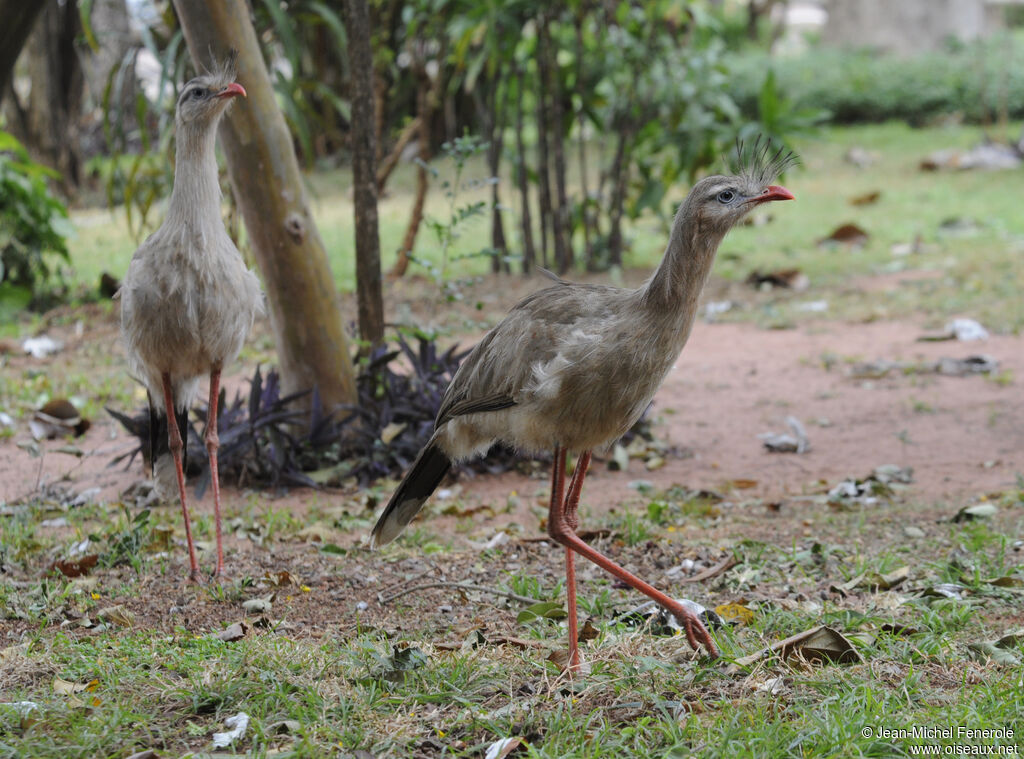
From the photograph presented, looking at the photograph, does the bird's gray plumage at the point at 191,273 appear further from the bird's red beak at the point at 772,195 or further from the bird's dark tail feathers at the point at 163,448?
the bird's red beak at the point at 772,195

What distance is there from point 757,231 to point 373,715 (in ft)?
30.0

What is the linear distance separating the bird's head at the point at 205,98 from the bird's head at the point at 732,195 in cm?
176

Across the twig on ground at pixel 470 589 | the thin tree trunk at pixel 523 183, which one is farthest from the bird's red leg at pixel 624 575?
the thin tree trunk at pixel 523 183

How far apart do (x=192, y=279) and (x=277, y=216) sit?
990mm

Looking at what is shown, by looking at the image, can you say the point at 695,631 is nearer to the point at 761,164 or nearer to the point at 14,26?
the point at 761,164

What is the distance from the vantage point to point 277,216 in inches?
174

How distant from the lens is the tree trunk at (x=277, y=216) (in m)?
4.23

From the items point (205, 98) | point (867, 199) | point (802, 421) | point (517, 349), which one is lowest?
point (802, 421)

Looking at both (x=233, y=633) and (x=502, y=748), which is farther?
(x=233, y=633)

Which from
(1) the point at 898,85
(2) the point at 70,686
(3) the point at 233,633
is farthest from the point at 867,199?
(2) the point at 70,686

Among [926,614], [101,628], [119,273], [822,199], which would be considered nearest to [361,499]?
[101,628]

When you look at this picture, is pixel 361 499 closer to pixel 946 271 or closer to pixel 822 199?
pixel 946 271

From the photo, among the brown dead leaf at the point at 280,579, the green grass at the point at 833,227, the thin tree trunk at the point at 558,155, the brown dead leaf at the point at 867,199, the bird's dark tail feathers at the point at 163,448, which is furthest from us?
the brown dead leaf at the point at 867,199

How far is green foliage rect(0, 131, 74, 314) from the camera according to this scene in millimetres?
7430
